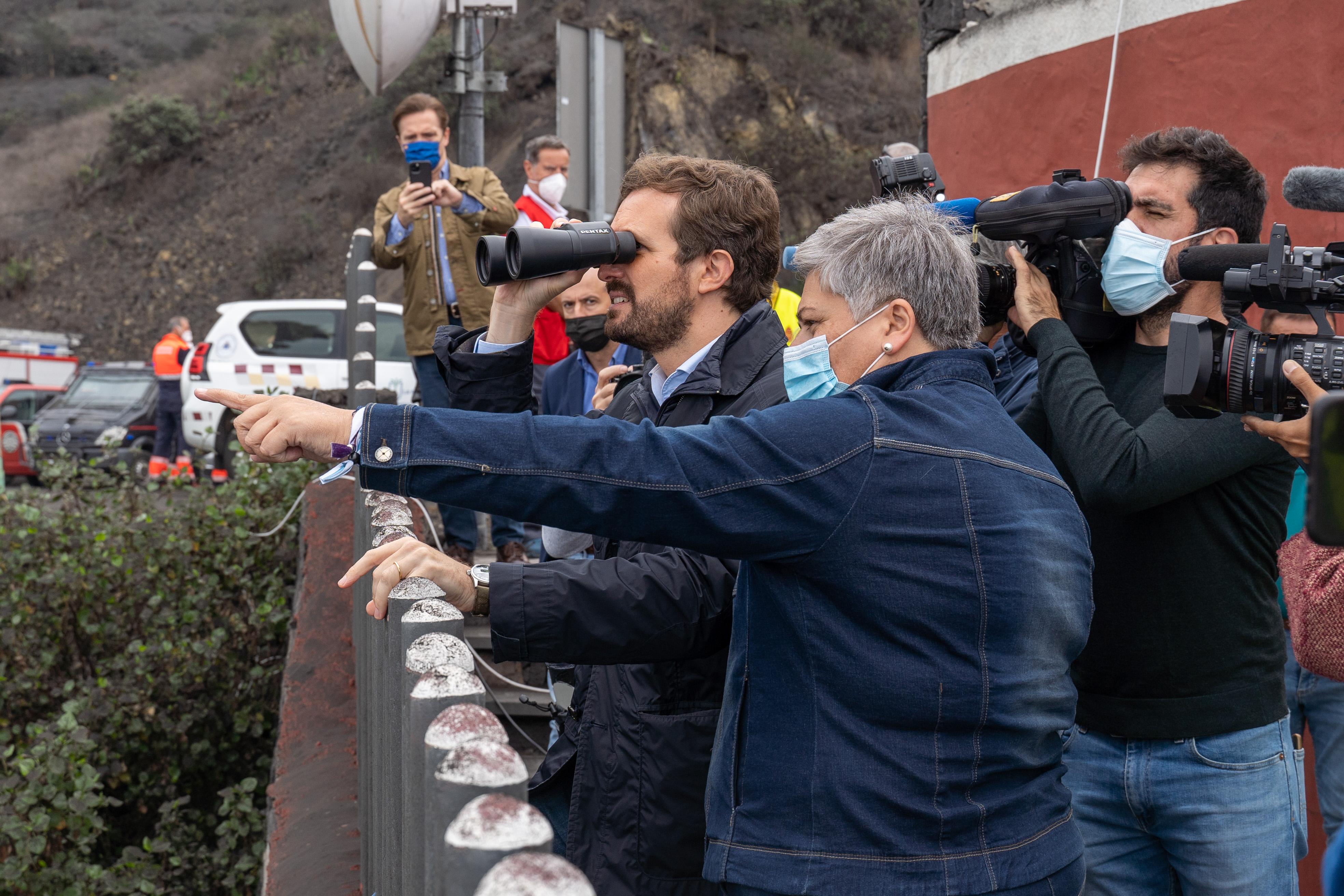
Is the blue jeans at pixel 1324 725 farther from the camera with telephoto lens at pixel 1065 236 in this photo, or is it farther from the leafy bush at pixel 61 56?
the leafy bush at pixel 61 56

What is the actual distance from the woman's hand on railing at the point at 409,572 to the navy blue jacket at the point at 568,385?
230 cm

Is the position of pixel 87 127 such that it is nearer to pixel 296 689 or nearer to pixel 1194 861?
pixel 296 689

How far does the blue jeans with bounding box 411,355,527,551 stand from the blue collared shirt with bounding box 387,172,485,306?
31 cm

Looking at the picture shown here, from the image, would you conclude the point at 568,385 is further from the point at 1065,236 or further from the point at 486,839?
the point at 486,839

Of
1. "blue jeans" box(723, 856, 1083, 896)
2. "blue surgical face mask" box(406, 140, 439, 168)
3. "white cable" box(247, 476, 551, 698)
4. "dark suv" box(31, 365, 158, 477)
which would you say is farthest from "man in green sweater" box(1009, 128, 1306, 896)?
"dark suv" box(31, 365, 158, 477)

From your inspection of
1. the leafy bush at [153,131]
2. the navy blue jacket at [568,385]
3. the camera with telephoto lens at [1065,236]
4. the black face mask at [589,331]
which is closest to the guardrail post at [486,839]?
the camera with telephoto lens at [1065,236]

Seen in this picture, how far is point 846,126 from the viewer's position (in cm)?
2325

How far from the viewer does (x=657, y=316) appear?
7.84 feet

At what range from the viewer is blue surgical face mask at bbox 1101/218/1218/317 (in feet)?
7.85

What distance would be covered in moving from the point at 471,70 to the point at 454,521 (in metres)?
2.48

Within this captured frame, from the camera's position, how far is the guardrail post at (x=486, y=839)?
1.05 meters

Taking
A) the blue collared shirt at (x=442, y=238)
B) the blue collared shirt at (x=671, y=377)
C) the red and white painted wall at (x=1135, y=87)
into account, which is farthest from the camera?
the blue collared shirt at (x=442, y=238)

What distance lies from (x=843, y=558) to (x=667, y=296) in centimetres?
95

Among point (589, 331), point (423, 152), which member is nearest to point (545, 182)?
point (423, 152)
